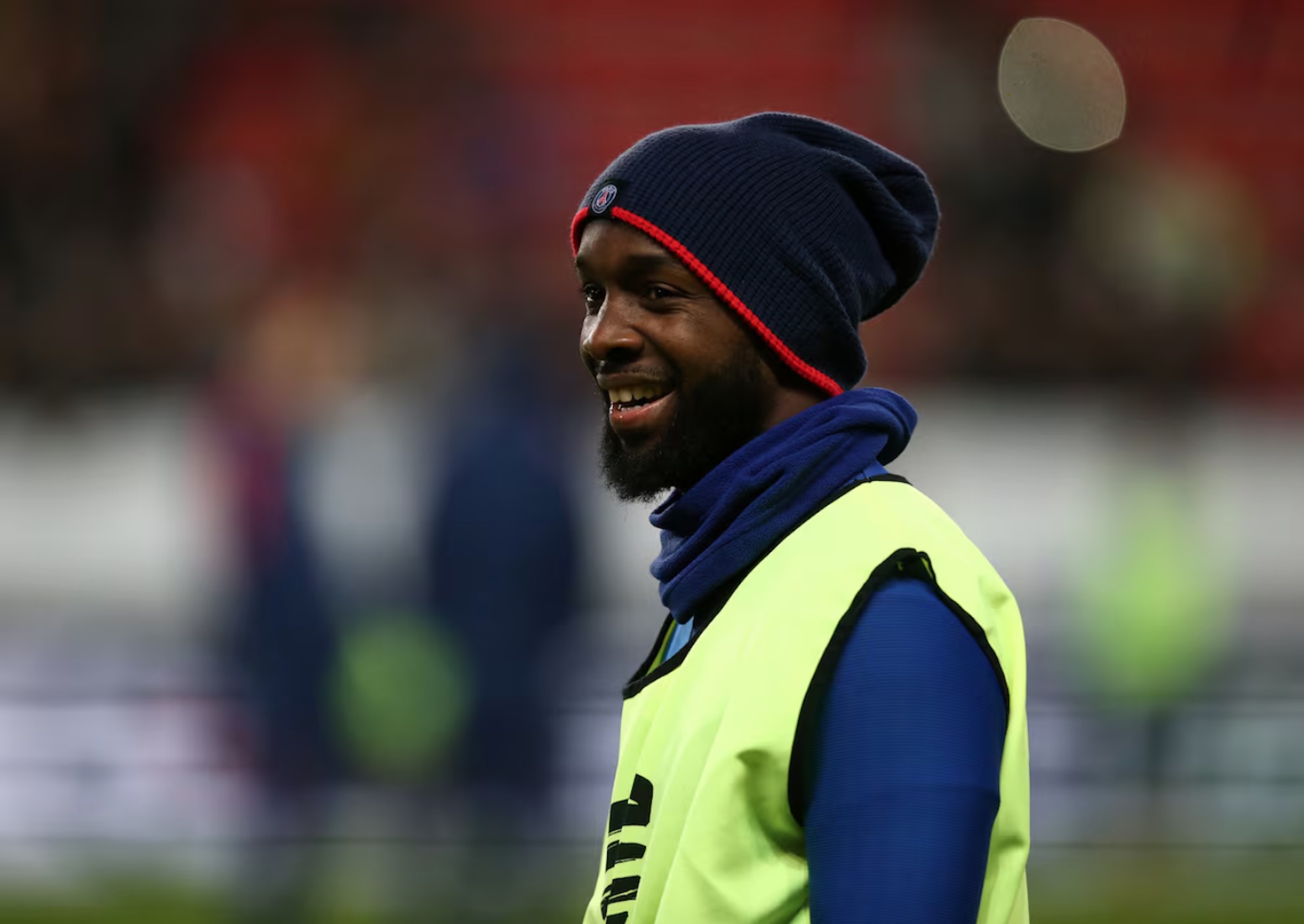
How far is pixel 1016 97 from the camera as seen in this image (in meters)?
9.55

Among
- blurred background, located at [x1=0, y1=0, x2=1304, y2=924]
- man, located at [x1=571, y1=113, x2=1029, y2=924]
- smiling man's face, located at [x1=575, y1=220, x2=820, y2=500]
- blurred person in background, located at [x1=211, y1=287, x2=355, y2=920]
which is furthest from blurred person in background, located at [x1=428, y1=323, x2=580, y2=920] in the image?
smiling man's face, located at [x1=575, y1=220, x2=820, y2=500]

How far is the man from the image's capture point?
143 cm

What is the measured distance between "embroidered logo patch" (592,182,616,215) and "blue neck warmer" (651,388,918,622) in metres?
0.26

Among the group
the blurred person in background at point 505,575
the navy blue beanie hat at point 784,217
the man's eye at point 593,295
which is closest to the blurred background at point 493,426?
the blurred person in background at point 505,575

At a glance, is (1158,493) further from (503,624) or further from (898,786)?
(898,786)

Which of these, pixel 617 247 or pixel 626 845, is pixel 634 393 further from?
pixel 626 845

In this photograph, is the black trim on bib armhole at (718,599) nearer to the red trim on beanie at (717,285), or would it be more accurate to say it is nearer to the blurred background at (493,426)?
the red trim on beanie at (717,285)

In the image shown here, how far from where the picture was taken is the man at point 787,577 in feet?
4.69

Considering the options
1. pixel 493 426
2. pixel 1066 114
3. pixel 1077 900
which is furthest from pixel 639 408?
pixel 1066 114

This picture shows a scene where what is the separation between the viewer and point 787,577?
1.56 m

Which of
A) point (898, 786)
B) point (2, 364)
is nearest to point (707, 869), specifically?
point (898, 786)

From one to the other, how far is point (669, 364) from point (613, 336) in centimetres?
6

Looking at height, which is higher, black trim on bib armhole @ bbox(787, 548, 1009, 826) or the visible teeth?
the visible teeth

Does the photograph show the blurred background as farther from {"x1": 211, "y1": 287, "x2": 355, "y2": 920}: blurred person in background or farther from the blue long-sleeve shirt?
the blue long-sleeve shirt
